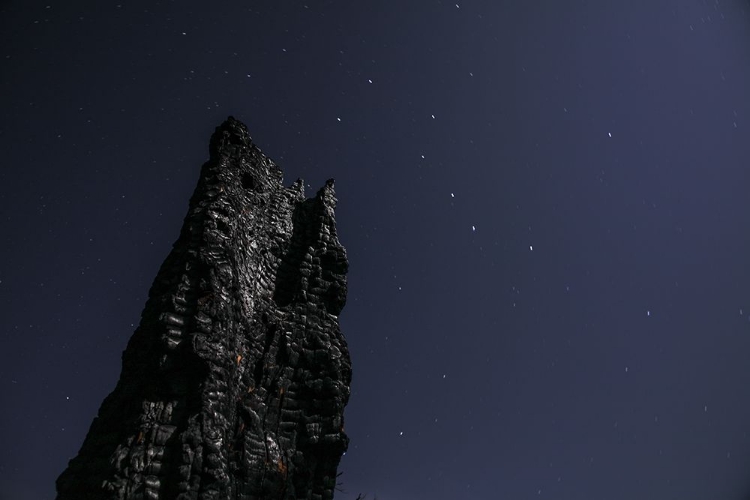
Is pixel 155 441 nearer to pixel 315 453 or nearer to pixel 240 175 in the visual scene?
pixel 315 453

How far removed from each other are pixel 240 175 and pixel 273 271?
1821 millimetres

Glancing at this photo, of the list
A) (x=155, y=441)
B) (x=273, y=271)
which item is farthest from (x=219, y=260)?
(x=155, y=441)

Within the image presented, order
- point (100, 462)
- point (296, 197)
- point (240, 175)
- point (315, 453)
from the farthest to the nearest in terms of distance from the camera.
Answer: point (296, 197)
point (240, 175)
point (315, 453)
point (100, 462)

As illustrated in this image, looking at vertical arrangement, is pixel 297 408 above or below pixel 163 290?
below

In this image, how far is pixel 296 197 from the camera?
9703 mm

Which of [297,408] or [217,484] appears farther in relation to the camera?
[297,408]

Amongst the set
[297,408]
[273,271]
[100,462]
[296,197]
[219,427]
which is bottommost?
[100,462]

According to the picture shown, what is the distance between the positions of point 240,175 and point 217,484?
4958mm

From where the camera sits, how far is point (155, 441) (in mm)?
5375

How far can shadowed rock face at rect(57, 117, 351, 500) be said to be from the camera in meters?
5.41

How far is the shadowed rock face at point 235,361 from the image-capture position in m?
5.41

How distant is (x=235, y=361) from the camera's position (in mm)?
6609

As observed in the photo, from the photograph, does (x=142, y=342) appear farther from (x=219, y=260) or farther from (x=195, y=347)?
(x=219, y=260)

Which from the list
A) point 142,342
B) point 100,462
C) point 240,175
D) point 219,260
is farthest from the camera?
point 240,175
